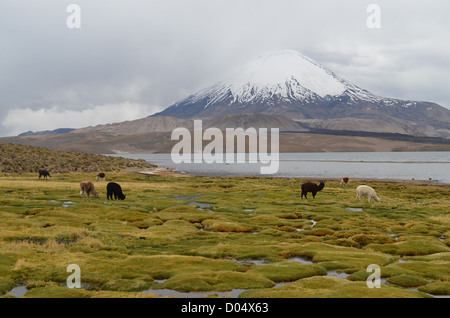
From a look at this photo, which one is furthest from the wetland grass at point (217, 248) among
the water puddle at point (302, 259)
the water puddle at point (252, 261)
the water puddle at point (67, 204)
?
the water puddle at point (302, 259)

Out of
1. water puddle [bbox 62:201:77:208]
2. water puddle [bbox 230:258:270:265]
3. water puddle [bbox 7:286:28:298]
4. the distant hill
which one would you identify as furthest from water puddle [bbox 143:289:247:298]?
the distant hill

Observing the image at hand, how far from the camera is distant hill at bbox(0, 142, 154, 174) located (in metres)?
100

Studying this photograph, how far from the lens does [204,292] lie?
16953mm

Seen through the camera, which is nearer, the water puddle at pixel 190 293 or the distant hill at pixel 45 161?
the water puddle at pixel 190 293

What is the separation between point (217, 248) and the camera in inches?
970

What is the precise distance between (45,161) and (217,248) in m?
99.9

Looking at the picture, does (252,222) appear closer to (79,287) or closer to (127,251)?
(127,251)

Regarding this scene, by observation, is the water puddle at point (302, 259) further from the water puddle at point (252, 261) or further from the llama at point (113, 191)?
the llama at point (113, 191)

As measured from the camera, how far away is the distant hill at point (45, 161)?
329 ft

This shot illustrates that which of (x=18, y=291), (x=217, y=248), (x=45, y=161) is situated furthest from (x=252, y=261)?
(x=45, y=161)

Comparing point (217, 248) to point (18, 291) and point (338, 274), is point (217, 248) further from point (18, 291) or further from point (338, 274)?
point (18, 291)

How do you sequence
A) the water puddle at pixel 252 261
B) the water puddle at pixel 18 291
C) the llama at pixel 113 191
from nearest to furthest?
the water puddle at pixel 18 291 → the water puddle at pixel 252 261 → the llama at pixel 113 191

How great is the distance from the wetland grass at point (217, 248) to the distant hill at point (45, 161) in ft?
204
